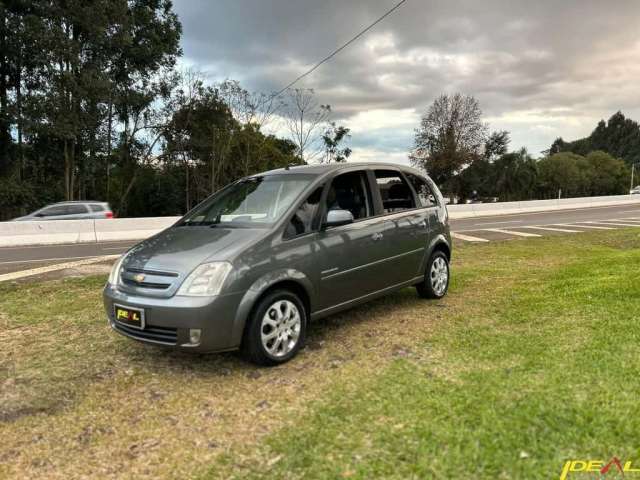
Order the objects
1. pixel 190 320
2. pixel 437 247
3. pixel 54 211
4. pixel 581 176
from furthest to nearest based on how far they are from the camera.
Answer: pixel 581 176 → pixel 54 211 → pixel 437 247 → pixel 190 320

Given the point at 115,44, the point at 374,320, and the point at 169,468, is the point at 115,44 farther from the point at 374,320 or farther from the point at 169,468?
the point at 169,468

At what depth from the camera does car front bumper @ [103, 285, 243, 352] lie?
11.6ft

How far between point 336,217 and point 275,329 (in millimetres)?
1154

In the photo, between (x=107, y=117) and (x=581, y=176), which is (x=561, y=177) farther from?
(x=107, y=117)

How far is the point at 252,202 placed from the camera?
185 inches

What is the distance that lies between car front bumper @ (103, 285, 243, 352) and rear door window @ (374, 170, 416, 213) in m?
2.26

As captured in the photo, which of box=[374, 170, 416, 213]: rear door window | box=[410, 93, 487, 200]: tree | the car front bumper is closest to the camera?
the car front bumper

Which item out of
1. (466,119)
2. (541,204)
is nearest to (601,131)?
(466,119)

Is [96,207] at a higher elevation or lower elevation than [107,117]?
lower

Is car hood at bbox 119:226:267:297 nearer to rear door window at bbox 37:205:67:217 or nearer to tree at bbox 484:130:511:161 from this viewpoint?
rear door window at bbox 37:205:67:217

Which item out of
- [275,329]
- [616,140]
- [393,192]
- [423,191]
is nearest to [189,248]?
[275,329]

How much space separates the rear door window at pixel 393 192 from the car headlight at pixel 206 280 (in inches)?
86.0

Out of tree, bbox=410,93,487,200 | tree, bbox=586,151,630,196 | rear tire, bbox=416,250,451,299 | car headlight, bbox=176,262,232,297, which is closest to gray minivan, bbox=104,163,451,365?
car headlight, bbox=176,262,232,297

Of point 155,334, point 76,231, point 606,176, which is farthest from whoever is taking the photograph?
point 606,176
